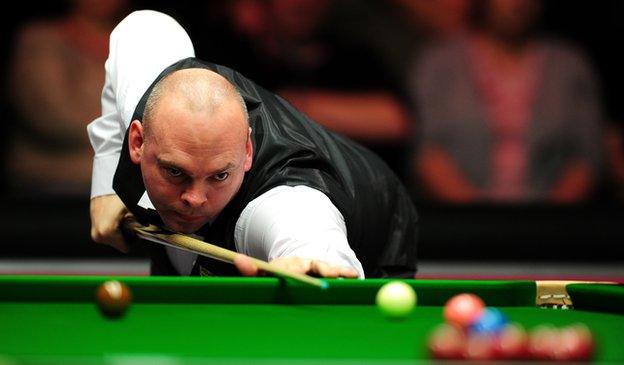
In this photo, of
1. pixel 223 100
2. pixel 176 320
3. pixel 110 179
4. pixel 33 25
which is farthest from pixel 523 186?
pixel 176 320

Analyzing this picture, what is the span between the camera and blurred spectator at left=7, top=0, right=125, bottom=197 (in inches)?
258

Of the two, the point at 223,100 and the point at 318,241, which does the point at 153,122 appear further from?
the point at 318,241

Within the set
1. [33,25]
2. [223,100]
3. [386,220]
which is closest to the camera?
[223,100]

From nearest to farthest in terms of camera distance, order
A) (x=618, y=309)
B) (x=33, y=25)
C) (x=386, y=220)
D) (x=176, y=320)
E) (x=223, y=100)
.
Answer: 1. (x=176, y=320)
2. (x=618, y=309)
3. (x=223, y=100)
4. (x=386, y=220)
5. (x=33, y=25)

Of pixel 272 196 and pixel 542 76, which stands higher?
pixel 542 76

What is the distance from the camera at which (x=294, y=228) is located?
294 centimetres

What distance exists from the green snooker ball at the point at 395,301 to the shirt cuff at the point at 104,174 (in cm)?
167

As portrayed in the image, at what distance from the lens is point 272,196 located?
318 centimetres

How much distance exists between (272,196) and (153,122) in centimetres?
38

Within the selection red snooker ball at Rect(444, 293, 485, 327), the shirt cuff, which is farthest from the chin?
red snooker ball at Rect(444, 293, 485, 327)

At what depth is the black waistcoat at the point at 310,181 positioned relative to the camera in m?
3.28

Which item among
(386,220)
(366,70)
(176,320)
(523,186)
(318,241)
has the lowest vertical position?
(176,320)

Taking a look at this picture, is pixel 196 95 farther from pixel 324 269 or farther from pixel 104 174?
pixel 104 174

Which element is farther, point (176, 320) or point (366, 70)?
point (366, 70)
